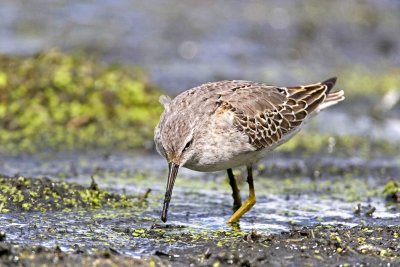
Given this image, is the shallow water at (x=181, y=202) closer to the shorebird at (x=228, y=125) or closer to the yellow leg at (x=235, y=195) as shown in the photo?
the yellow leg at (x=235, y=195)

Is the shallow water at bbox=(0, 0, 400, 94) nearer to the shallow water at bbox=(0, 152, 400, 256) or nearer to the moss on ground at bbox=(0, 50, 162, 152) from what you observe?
the moss on ground at bbox=(0, 50, 162, 152)

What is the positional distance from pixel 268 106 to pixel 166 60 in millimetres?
9224

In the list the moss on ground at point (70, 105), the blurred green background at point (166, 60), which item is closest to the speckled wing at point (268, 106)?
the blurred green background at point (166, 60)

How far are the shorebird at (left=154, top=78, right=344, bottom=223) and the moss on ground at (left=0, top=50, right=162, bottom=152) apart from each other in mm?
3404

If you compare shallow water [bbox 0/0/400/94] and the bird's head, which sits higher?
shallow water [bbox 0/0/400/94]

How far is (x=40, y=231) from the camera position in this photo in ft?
26.0

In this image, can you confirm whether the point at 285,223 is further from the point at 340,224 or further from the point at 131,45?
the point at 131,45

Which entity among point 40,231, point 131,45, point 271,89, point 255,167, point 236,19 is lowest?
point 40,231

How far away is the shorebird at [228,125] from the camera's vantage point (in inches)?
323

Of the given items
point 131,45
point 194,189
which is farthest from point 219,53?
point 194,189

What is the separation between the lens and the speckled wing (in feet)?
29.7

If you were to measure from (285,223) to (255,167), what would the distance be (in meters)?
2.89

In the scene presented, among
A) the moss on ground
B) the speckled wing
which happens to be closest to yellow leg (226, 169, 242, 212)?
the speckled wing

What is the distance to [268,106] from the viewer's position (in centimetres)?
963
